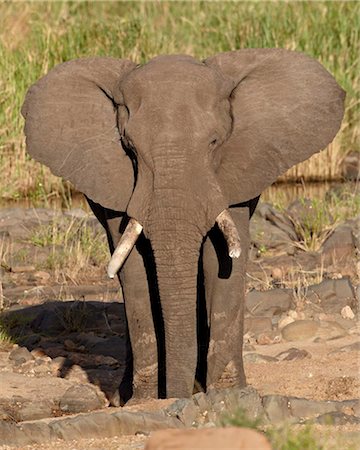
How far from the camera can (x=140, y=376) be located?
25.0 feet

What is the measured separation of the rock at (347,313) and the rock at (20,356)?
2.09m

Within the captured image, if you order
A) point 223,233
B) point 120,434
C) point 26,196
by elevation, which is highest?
point 223,233

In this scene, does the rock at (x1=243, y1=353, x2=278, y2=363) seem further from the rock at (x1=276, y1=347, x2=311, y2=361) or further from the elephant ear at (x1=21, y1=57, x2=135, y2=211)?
the elephant ear at (x1=21, y1=57, x2=135, y2=211)

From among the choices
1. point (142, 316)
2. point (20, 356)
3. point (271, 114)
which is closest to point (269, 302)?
point (20, 356)

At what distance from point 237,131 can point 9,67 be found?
331 inches

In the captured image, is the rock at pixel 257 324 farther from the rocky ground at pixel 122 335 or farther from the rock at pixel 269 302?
the rock at pixel 269 302

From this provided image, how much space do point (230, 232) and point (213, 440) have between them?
2909 mm

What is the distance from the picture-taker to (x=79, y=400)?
26.2 ft

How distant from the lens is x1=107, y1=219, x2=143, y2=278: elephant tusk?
7168 millimetres

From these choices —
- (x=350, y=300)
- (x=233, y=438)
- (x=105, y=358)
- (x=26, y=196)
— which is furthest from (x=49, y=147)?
(x=26, y=196)

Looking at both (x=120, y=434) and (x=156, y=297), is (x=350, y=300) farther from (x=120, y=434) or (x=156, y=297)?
(x=120, y=434)

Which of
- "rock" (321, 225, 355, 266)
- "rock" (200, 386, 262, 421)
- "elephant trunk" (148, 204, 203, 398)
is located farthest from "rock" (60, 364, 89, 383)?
"rock" (321, 225, 355, 266)

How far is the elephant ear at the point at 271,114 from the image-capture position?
24.9ft

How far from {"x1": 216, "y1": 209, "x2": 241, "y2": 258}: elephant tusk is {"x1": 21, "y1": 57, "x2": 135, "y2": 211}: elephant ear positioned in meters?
0.53
